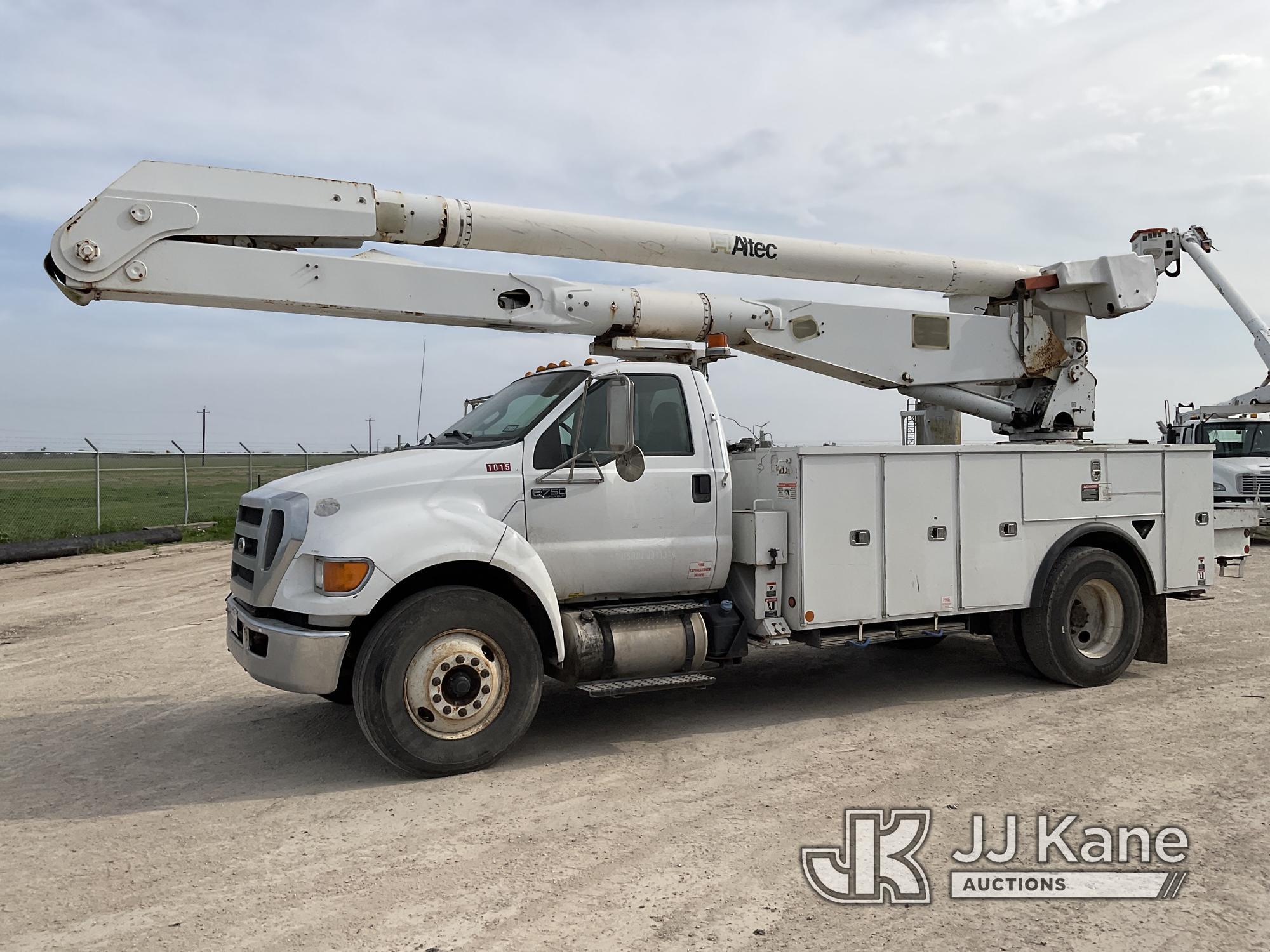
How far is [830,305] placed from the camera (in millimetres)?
8297

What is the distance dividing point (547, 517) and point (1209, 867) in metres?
3.92

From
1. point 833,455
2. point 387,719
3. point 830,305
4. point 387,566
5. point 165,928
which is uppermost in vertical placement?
point 830,305

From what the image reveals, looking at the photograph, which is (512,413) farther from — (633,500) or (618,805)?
(618,805)

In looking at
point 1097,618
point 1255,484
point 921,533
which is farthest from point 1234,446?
point 921,533

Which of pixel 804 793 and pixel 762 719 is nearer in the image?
pixel 804 793

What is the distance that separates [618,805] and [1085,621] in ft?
15.6

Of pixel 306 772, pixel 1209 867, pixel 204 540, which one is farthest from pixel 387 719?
pixel 204 540

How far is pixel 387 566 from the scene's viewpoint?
5672 millimetres

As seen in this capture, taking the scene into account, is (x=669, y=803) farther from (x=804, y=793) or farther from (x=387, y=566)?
(x=387, y=566)

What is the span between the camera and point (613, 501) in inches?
258

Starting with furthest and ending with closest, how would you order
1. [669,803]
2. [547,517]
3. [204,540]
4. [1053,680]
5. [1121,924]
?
[204,540]
[1053,680]
[547,517]
[669,803]
[1121,924]

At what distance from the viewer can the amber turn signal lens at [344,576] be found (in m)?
5.62

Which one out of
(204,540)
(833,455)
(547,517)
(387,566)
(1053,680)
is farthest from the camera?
(204,540)

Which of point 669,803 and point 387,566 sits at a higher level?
point 387,566
